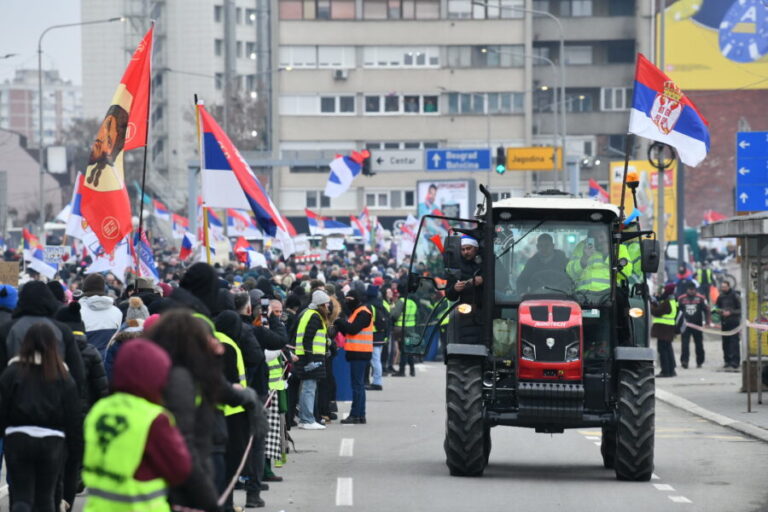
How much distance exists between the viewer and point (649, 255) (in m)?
14.8

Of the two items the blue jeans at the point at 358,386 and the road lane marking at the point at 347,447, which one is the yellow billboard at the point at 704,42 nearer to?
the blue jeans at the point at 358,386

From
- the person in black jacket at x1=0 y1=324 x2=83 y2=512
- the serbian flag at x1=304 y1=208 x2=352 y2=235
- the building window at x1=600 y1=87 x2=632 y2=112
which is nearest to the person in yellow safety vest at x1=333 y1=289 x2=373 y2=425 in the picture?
the person in black jacket at x1=0 y1=324 x2=83 y2=512

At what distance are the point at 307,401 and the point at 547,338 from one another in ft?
20.5

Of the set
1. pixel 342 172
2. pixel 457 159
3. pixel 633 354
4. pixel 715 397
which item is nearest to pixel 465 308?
pixel 633 354

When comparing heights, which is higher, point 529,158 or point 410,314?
point 529,158

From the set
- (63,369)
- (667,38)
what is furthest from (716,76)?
(63,369)

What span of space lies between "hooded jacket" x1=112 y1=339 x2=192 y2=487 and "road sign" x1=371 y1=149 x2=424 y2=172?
5015 cm

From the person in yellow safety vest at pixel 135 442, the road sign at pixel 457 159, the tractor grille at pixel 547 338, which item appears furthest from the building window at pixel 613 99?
the person in yellow safety vest at pixel 135 442

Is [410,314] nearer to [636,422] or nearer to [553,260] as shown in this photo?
[553,260]

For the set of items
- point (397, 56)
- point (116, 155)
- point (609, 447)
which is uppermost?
point (397, 56)

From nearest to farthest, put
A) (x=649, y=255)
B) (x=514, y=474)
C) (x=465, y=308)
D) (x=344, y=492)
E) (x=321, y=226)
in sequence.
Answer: (x=344, y=492)
(x=649, y=255)
(x=465, y=308)
(x=514, y=474)
(x=321, y=226)

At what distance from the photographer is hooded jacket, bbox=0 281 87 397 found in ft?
35.7

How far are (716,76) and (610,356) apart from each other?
224 ft

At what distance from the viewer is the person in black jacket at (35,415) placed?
10109mm
